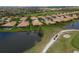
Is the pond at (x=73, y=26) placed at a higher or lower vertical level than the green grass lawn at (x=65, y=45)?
higher

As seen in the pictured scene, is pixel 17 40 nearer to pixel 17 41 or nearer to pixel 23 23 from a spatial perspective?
pixel 17 41

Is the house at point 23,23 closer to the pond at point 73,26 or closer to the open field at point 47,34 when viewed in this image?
the open field at point 47,34

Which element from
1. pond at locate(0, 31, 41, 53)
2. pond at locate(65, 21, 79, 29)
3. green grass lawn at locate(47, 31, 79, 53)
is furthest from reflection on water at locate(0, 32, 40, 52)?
pond at locate(65, 21, 79, 29)

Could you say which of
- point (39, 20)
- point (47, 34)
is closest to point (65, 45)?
point (47, 34)

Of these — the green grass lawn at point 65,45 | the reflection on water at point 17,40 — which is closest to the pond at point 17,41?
the reflection on water at point 17,40

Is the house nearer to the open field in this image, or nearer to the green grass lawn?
the open field

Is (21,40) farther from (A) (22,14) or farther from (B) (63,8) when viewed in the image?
(B) (63,8)
